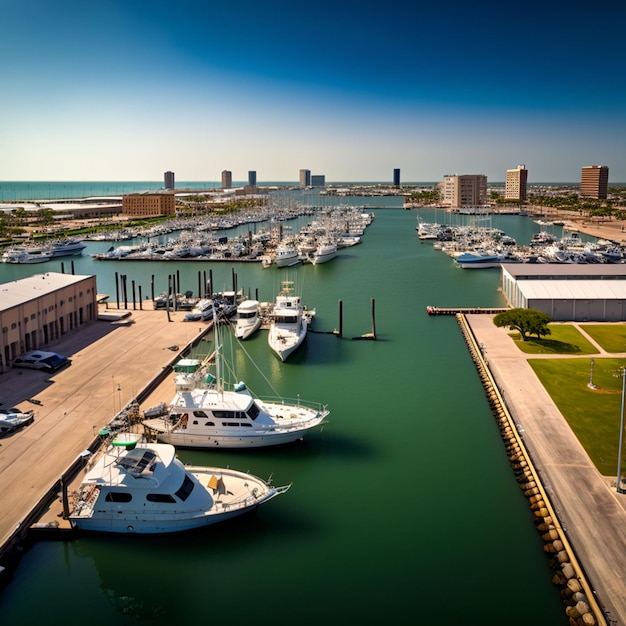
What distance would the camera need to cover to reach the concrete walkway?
1758 cm

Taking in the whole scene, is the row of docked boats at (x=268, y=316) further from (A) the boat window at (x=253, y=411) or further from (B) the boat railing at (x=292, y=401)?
(A) the boat window at (x=253, y=411)

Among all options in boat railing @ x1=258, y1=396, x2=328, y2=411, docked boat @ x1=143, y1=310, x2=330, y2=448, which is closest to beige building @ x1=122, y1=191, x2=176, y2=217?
boat railing @ x1=258, y1=396, x2=328, y2=411

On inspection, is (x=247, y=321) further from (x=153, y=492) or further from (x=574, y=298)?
(x=153, y=492)

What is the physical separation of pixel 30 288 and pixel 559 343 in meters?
35.7

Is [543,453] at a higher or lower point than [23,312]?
Result: lower

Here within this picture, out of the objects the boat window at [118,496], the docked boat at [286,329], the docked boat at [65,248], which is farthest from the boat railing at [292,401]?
the docked boat at [65,248]

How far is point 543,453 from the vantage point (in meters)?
25.0

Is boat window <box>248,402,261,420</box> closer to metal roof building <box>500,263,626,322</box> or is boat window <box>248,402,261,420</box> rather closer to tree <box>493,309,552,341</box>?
tree <box>493,309,552,341</box>

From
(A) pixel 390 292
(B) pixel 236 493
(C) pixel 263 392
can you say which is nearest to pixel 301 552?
(B) pixel 236 493

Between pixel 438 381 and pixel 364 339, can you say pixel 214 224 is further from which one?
pixel 438 381

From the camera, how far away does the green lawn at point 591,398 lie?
2500cm

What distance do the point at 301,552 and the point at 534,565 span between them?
7.42m

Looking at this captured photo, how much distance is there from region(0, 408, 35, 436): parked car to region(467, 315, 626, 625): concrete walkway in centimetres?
2162

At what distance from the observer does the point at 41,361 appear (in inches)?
1385
